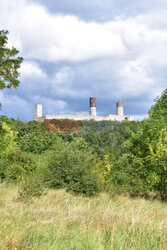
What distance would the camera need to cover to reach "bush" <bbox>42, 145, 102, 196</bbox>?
13.4 meters

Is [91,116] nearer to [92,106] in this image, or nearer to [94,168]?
[92,106]

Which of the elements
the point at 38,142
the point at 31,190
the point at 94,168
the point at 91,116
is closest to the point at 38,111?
the point at 91,116

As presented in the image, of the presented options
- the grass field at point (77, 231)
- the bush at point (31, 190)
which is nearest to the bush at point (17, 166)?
the bush at point (31, 190)

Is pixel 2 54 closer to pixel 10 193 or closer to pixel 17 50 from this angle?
pixel 17 50

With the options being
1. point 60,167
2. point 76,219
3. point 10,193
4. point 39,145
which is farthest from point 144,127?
point 39,145

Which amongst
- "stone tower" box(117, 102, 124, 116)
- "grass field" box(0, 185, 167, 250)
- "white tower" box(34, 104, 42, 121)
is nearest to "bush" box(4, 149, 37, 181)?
"grass field" box(0, 185, 167, 250)

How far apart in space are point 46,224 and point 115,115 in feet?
138

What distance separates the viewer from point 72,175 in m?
13.7

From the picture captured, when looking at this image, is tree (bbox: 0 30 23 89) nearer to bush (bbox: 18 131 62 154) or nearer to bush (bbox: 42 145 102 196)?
bush (bbox: 42 145 102 196)

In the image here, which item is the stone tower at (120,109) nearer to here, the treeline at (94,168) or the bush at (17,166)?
the treeline at (94,168)

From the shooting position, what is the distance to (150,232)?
5.98 metres

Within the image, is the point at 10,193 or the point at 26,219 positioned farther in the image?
the point at 10,193

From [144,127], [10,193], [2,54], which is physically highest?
[2,54]

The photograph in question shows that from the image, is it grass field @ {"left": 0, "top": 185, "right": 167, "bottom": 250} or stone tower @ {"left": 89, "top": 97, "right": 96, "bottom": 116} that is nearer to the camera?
grass field @ {"left": 0, "top": 185, "right": 167, "bottom": 250}
